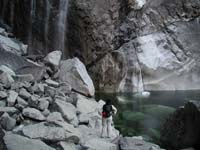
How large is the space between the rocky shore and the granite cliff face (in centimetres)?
664

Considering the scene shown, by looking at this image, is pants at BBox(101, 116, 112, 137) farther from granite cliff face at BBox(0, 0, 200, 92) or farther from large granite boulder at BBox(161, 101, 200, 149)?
granite cliff face at BBox(0, 0, 200, 92)

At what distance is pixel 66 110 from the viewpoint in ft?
39.8

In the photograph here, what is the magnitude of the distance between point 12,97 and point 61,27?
42.9 feet

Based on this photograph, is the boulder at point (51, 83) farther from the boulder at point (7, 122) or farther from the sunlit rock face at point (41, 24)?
the sunlit rock face at point (41, 24)

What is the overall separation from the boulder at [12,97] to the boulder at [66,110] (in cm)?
140

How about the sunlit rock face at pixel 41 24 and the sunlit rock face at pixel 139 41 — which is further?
the sunlit rock face at pixel 139 41

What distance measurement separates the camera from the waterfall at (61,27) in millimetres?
23922

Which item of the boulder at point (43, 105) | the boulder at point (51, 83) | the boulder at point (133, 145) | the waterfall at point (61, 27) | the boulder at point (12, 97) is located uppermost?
the waterfall at point (61, 27)

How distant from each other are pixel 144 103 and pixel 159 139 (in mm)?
8464

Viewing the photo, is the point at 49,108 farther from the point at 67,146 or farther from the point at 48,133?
the point at 67,146

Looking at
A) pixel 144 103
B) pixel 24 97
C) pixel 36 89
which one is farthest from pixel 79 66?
pixel 144 103

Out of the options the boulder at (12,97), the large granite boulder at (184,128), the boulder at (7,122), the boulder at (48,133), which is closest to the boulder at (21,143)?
the boulder at (48,133)

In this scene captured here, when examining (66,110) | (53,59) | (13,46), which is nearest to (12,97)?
(66,110)

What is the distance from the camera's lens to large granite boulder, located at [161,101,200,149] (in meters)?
11.8
